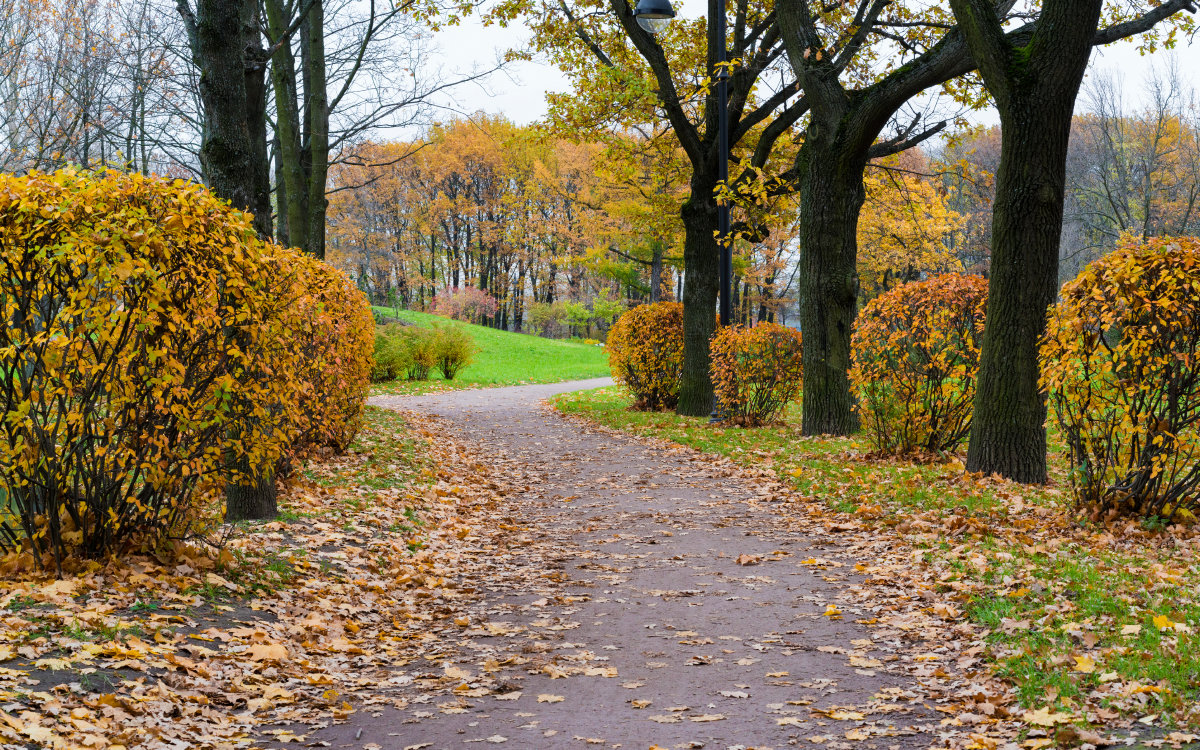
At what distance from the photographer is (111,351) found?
183 inches

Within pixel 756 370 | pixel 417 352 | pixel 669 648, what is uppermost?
pixel 417 352

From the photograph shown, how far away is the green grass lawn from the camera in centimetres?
2586

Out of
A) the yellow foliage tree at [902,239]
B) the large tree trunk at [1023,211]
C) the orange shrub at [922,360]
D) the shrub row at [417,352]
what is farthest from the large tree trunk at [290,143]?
the yellow foliage tree at [902,239]

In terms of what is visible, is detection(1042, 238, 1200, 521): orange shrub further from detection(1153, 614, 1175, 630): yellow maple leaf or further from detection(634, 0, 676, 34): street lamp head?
detection(634, 0, 676, 34): street lamp head

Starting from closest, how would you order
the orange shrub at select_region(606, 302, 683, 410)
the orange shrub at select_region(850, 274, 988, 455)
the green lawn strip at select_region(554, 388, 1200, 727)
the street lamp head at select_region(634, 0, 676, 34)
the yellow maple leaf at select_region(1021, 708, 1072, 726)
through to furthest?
the yellow maple leaf at select_region(1021, 708, 1072, 726), the green lawn strip at select_region(554, 388, 1200, 727), the orange shrub at select_region(850, 274, 988, 455), the street lamp head at select_region(634, 0, 676, 34), the orange shrub at select_region(606, 302, 683, 410)

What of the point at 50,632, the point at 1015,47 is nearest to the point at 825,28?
the point at 1015,47

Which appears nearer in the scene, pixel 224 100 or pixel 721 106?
pixel 224 100

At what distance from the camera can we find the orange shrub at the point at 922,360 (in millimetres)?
9258

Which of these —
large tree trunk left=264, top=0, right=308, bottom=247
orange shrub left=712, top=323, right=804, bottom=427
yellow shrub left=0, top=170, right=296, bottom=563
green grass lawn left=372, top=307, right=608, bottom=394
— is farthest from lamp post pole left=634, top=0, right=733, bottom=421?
green grass lawn left=372, top=307, right=608, bottom=394

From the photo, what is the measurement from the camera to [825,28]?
15.6 meters

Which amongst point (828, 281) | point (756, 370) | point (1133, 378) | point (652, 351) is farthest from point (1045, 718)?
point (652, 351)

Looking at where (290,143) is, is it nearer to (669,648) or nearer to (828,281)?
(828,281)

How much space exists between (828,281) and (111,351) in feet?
30.2

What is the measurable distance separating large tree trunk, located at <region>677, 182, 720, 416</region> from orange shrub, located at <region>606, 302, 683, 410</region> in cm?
96
